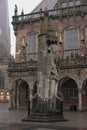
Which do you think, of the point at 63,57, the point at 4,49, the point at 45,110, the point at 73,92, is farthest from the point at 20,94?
the point at 4,49

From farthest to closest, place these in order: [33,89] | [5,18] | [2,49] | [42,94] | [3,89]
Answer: [5,18], [2,49], [3,89], [33,89], [42,94]

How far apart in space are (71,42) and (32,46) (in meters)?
6.01

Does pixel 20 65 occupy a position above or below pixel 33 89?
above

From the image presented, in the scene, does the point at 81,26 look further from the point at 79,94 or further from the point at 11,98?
the point at 11,98

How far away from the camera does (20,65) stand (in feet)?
148

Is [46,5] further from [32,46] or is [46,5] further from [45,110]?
[45,110]

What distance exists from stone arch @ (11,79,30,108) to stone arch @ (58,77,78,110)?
18.5 ft

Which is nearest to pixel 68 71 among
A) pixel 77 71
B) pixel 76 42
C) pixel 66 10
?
pixel 77 71

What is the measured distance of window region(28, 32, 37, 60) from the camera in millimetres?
48375

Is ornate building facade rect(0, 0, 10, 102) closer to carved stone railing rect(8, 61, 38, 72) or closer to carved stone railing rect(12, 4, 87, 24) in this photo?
carved stone railing rect(12, 4, 87, 24)

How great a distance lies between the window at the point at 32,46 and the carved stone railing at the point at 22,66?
3466 millimetres

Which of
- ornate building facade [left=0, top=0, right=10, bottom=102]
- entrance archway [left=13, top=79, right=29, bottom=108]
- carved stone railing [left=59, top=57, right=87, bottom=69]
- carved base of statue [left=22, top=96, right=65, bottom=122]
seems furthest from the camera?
ornate building facade [left=0, top=0, right=10, bottom=102]

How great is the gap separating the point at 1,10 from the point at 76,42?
10546cm

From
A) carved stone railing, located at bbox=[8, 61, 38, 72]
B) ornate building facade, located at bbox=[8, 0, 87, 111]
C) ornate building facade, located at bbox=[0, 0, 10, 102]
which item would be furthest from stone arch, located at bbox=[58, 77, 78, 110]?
ornate building facade, located at bbox=[0, 0, 10, 102]
